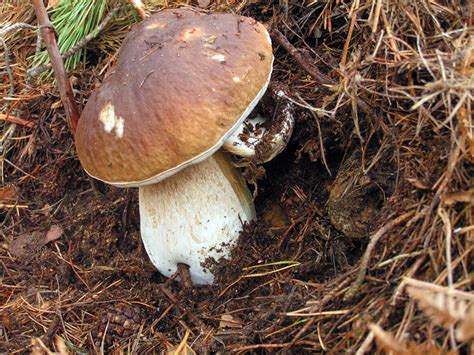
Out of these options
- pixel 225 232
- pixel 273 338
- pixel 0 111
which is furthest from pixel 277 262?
pixel 0 111

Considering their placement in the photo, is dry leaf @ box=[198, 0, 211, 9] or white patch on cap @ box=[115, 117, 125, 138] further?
dry leaf @ box=[198, 0, 211, 9]

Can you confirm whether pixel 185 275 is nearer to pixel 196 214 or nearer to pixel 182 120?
pixel 196 214

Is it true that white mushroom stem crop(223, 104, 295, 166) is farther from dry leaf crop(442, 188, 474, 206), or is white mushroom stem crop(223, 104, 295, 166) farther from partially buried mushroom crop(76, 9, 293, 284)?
dry leaf crop(442, 188, 474, 206)

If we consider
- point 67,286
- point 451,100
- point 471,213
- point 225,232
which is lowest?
point 67,286

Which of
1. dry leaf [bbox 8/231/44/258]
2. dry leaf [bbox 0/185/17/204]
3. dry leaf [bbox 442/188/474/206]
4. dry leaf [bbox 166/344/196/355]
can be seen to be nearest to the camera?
dry leaf [bbox 442/188/474/206]

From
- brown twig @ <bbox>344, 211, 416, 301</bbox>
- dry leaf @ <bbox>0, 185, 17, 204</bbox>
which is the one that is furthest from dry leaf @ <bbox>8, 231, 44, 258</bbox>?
brown twig @ <bbox>344, 211, 416, 301</bbox>

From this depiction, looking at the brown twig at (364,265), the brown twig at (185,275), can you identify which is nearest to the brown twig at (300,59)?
the brown twig at (364,265)

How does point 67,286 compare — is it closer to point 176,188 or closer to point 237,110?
point 176,188
